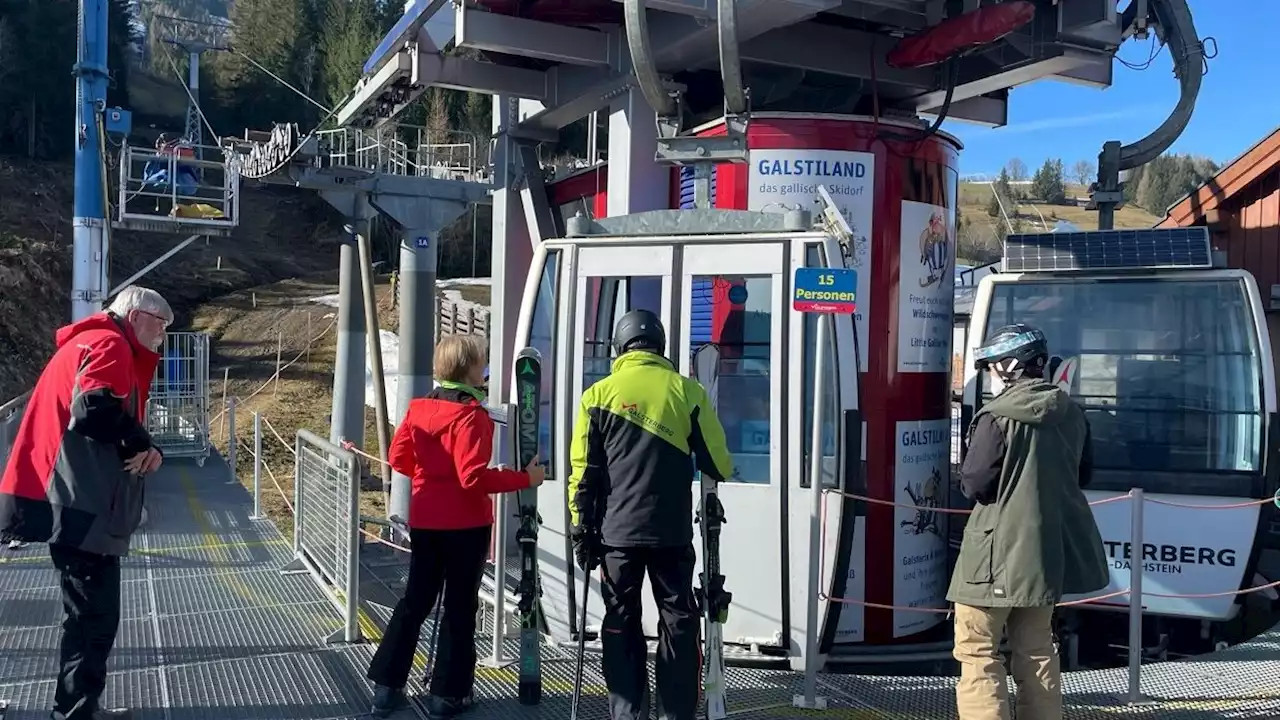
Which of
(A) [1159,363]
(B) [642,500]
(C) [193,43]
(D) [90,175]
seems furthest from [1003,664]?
(C) [193,43]

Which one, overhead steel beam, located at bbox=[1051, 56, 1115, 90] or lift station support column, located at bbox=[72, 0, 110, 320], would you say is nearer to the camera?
overhead steel beam, located at bbox=[1051, 56, 1115, 90]

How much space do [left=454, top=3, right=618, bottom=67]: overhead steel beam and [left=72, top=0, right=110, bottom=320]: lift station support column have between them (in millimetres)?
6592

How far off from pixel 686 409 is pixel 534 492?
109cm

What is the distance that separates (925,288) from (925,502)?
1511 mm

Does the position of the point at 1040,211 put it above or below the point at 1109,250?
above

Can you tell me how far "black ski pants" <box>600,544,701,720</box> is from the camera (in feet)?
13.8

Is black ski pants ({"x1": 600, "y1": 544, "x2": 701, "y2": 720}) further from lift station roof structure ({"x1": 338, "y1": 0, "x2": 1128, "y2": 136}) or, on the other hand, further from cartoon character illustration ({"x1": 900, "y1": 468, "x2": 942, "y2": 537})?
lift station roof structure ({"x1": 338, "y1": 0, "x2": 1128, "y2": 136})

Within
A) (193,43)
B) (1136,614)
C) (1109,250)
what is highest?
(193,43)

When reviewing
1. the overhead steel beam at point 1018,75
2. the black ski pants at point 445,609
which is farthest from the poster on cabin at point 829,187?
the black ski pants at point 445,609

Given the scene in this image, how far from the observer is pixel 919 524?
7.22 metres

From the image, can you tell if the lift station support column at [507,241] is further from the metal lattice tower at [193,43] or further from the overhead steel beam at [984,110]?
the metal lattice tower at [193,43]

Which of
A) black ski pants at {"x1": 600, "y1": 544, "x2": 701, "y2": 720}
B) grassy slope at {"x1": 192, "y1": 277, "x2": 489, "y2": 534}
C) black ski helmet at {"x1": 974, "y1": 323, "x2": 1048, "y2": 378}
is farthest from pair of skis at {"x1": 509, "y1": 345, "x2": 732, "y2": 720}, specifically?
grassy slope at {"x1": 192, "y1": 277, "x2": 489, "y2": 534}

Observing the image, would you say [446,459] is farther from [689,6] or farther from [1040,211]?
[1040,211]

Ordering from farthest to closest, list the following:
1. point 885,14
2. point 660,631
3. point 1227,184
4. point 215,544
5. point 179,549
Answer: point 1227,184 < point 215,544 < point 179,549 < point 885,14 < point 660,631
